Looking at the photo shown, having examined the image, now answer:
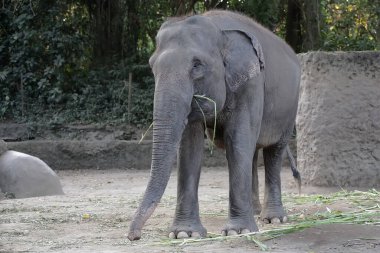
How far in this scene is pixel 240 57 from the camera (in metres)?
6.75

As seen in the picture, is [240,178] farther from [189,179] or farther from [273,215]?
[273,215]

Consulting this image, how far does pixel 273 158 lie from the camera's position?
8250 millimetres

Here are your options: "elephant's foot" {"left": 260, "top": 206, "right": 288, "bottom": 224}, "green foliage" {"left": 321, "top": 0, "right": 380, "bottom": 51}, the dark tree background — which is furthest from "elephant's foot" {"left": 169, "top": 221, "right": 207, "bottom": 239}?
"green foliage" {"left": 321, "top": 0, "right": 380, "bottom": 51}

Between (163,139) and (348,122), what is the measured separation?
5.10 metres

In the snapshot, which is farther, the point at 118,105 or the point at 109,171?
the point at 118,105

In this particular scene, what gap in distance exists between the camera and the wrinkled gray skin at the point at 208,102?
19.6 ft

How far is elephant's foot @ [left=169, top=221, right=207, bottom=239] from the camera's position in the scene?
6535 millimetres

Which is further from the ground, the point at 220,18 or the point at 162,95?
the point at 220,18

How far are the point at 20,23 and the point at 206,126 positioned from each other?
1190cm

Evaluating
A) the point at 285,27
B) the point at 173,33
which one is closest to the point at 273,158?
the point at 173,33

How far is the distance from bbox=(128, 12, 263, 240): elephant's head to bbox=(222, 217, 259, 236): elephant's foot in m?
0.89

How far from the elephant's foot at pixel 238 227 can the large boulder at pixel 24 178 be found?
437 cm

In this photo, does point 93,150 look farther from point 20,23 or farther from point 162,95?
point 162,95

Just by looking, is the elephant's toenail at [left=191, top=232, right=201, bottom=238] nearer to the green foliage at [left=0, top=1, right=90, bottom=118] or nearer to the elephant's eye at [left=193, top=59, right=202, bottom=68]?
the elephant's eye at [left=193, top=59, right=202, bottom=68]
